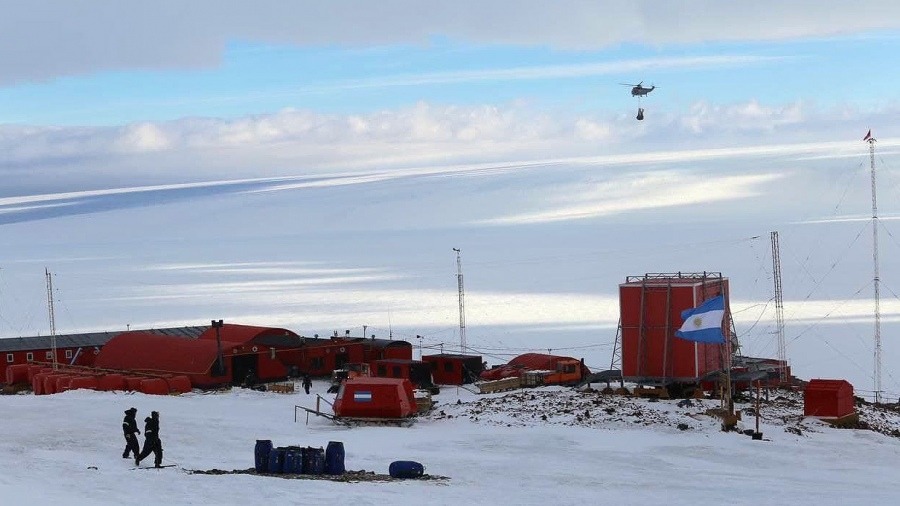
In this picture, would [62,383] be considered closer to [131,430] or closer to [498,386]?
[498,386]

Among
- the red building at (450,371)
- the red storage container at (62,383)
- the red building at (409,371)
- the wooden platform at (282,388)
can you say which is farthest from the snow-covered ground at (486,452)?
the red building at (450,371)

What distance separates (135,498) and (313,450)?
5.96 m

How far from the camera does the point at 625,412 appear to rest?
38969 mm

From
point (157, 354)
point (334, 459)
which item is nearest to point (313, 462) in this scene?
point (334, 459)

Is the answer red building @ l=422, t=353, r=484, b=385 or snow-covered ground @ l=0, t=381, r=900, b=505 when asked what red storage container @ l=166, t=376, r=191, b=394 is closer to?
snow-covered ground @ l=0, t=381, r=900, b=505

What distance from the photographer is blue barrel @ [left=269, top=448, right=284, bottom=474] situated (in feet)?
91.1

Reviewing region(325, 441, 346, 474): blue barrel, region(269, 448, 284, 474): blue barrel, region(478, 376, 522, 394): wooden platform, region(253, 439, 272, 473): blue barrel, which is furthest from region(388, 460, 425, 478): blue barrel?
region(478, 376, 522, 394): wooden platform

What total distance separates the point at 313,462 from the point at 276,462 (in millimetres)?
878

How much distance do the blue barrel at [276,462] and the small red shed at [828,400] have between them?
777 inches

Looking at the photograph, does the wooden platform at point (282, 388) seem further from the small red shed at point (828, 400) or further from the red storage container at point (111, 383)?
the small red shed at point (828, 400)

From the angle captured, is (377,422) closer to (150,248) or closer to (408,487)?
(408,487)

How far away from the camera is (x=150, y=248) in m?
163

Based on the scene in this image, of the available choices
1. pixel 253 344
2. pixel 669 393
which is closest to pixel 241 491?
pixel 669 393

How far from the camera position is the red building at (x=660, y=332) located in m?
42.0
